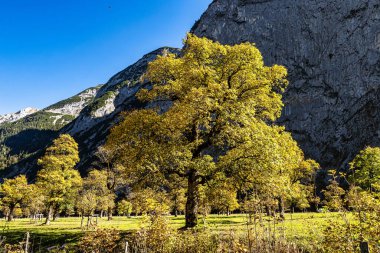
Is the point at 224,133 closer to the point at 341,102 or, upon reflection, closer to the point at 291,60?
the point at 341,102

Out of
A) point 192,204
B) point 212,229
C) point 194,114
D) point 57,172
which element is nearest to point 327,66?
point 57,172

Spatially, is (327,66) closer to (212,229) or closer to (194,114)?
Result: (194,114)

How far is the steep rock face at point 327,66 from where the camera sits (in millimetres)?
122688

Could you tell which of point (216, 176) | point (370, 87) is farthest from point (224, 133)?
point (370, 87)

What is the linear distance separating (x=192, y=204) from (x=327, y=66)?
130 metres

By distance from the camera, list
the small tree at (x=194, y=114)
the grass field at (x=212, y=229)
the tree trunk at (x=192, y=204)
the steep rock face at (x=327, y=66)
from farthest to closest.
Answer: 1. the steep rock face at (x=327, y=66)
2. the tree trunk at (x=192, y=204)
3. the small tree at (x=194, y=114)
4. the grass field at (x=212, y=229)

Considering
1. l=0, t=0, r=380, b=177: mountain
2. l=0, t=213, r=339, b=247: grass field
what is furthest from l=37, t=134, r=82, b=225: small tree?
l=0, t=0, r=380, b=177: mountain

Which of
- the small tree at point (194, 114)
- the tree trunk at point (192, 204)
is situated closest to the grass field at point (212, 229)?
the tree trunk at point (192, 204)

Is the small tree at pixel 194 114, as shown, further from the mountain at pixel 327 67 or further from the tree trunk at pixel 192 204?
the mountain at pixel 327 67

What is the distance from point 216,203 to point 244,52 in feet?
38.2

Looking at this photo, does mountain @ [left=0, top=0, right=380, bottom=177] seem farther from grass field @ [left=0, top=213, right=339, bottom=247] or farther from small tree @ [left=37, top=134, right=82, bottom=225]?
grass field @ [left=0, top=213, right=339, bottom=247]

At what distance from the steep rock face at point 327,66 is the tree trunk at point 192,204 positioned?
11259 centimetres

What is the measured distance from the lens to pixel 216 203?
24125 mm

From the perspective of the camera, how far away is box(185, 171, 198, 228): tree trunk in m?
23.0
